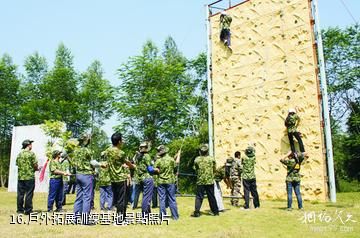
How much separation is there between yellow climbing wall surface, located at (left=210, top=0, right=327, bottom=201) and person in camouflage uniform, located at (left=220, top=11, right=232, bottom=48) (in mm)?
210

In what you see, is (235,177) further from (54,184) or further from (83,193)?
(54,184)

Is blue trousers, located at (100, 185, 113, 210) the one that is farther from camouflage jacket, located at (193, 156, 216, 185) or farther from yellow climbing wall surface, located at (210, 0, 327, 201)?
yellow climbing wall surface, located at (210, 0, 327, 201)

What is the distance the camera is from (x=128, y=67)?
25.7 meters

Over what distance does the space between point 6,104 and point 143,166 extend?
1226 inches

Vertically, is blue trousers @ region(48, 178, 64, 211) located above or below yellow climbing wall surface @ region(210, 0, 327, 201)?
below

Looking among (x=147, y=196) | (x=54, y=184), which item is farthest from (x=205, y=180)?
(x=54, y=184)

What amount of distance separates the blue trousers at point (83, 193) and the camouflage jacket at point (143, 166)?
178 cm

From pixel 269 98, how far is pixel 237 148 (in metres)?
2.35

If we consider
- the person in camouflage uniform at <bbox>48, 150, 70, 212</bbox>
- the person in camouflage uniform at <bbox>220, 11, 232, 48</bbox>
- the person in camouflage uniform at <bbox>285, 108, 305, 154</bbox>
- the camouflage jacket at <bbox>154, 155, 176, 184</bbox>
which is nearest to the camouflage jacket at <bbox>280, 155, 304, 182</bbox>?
the person in camouflage uniform at <bbox>285, 108, 305, 154</bbox>

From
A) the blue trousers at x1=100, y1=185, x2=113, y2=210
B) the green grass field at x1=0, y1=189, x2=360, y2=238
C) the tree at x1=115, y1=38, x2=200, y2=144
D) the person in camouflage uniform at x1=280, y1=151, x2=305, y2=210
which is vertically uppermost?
the tree at x1=115, y1=38, x2=200, y2=144

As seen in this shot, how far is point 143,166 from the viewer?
9367 mm

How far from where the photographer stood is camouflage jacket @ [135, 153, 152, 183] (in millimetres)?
8992

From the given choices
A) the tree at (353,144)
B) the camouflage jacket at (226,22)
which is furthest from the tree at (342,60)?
the camouflage jacket at (226,22)

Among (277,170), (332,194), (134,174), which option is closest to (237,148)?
(277,170)
